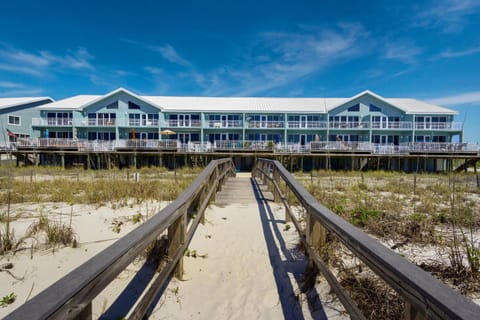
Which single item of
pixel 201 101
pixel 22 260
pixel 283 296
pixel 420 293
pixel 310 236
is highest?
pixel 201 101

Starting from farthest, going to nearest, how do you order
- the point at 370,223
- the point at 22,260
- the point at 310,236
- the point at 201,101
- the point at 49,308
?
the point at 201,101 → the point at 370,223 → the point at 22,260 → the point at 310,236 → the point at 49,308

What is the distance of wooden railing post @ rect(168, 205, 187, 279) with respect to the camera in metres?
2.52

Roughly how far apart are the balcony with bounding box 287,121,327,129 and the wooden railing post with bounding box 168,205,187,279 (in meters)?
26.7

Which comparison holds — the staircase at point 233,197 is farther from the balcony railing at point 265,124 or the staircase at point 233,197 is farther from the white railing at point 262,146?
the balcony railing at point 265,124

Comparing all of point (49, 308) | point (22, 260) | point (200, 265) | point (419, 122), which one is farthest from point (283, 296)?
point (419, 122)

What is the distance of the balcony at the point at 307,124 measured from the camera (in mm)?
27906

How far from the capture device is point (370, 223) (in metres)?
4.18

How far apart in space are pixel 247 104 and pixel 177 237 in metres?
29.6

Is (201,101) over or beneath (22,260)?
over

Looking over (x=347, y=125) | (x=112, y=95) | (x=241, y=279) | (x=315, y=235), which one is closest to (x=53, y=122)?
(x=112, y=95)

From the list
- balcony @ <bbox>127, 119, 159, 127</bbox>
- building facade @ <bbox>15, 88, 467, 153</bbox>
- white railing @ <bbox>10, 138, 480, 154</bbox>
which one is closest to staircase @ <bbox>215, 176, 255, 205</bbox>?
white railing @ <bbox>10, 138, 480, 154</bbox>

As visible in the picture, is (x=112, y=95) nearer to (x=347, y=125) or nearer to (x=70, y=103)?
(x=70, y=103)

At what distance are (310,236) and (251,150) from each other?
70.0 ft

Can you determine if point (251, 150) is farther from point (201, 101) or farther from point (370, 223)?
point (370, 223)
